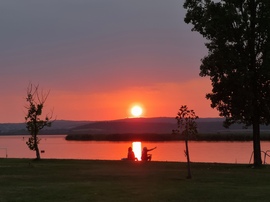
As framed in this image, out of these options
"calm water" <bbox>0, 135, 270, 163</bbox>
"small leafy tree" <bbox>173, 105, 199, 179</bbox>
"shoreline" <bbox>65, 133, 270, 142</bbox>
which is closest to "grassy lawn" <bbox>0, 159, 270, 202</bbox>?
"small leafy tree" <bbox>173, 105, 199, 179</bbox>

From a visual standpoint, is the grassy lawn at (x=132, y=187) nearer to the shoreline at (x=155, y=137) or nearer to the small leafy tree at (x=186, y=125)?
the small leafy tree at (x=186, y=125)

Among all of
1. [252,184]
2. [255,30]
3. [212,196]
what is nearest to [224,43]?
[255,30]

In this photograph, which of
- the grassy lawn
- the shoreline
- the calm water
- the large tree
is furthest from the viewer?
the shoreline

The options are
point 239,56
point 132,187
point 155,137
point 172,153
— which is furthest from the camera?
point 155,137

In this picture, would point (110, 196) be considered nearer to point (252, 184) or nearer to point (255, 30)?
point (252, 184)

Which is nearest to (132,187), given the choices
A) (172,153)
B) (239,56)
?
(239,56)

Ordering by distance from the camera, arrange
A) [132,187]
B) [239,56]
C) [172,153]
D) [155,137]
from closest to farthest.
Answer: [132,187], [239,56], [172,153], [155,137]

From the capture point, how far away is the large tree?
39747 millimetres

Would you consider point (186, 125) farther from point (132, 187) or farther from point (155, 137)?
point (155, 137)

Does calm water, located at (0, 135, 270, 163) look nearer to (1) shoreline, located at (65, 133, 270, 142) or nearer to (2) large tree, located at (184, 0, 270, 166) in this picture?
(2) large tree, located at (184, 0, 270, 166)

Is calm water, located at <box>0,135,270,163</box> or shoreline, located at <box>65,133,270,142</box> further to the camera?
shoreline, located at <box>65,133,270,142</box>

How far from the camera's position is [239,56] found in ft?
134

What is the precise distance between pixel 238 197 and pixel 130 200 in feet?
15.1

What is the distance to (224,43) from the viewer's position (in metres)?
40.7
